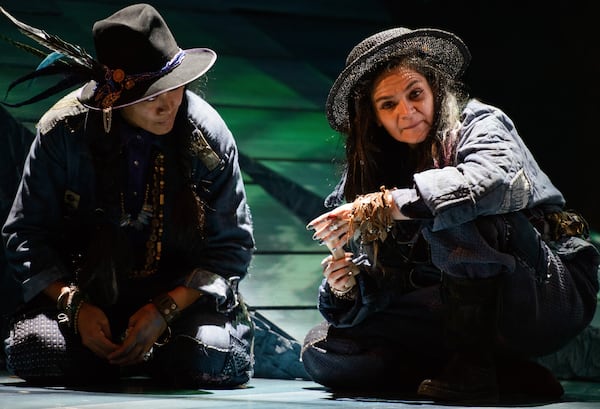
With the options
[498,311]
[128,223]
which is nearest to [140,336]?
[128,223]

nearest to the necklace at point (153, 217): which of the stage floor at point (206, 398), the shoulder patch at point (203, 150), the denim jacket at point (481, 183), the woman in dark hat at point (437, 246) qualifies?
the shoulder patch at point (203, 150)

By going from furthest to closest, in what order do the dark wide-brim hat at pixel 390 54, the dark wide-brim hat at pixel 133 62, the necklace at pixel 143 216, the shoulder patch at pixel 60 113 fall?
the necklace at pixel 143 216
the shoulder patch at pixel 60 113
the dark wide-brim hat at pixel 133 62
the dark wide-brim hat at pixel 390 54

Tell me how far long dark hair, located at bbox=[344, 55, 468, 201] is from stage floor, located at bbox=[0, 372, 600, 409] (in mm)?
627

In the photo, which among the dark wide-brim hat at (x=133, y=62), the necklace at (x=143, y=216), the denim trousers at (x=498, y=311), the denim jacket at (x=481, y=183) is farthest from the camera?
the necklace at (x=143, y=216)

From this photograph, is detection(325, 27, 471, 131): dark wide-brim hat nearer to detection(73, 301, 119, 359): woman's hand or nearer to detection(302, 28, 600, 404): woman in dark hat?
detection(302, 28, 600, 404): woman in dark hat

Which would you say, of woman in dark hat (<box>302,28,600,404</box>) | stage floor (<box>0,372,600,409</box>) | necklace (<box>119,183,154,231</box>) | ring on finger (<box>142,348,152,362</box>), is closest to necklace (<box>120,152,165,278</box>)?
necklace (<box>119,183,154,231</box>)

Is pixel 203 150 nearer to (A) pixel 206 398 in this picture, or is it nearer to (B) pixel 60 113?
(B) pixel 60 113

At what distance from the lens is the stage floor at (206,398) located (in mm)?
2838

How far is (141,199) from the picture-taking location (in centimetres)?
349

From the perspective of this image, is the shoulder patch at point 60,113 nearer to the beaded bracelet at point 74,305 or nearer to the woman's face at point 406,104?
the beaded bracelet at point 74,305

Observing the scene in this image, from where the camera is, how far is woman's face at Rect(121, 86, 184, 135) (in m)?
3.31

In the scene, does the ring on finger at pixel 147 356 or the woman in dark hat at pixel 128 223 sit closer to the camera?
the woman in dark hat at pixel 128 223

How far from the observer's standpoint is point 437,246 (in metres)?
2.93

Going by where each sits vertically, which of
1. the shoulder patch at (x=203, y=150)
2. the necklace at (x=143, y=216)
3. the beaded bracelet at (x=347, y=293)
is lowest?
the beaded bracelet at (x=347, y=293)
